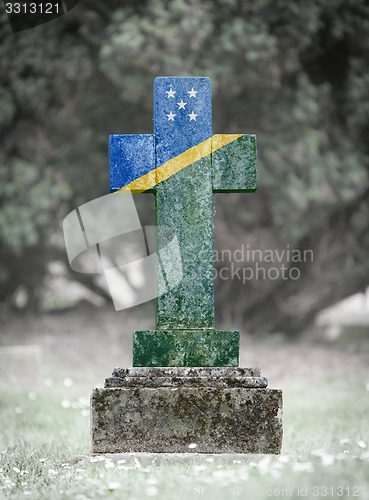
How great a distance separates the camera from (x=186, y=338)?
11.3 ft

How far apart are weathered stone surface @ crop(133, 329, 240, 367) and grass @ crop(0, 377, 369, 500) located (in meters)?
0.59

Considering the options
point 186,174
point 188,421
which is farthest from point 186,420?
point 186,174

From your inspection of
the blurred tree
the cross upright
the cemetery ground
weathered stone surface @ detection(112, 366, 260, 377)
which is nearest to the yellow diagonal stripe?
the cross upright

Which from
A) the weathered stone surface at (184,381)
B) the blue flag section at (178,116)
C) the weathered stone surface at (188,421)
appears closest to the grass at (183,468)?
the weathered stone surface at (188,421)

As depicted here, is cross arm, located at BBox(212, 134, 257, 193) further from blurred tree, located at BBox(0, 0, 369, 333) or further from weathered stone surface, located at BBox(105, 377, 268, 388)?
blurred tree, located at BBox(0, 0, 369, 333)

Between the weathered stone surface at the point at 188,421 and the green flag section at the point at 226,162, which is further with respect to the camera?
the green flag section at the point at 226,162

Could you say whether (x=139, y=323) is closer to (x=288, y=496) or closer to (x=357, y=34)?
(x=357, y=34)

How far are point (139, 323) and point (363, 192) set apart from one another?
4.37m

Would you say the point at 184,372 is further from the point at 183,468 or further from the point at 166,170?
the point at 166,170

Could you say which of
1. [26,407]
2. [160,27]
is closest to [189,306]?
[26,407]

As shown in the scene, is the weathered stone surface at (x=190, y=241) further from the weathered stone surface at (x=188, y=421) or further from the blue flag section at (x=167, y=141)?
the weathered stone surface at (x=188, y=421)

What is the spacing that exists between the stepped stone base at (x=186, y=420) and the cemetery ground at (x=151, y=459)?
10 cm

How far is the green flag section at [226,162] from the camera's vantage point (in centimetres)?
362

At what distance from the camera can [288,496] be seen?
2410mm
